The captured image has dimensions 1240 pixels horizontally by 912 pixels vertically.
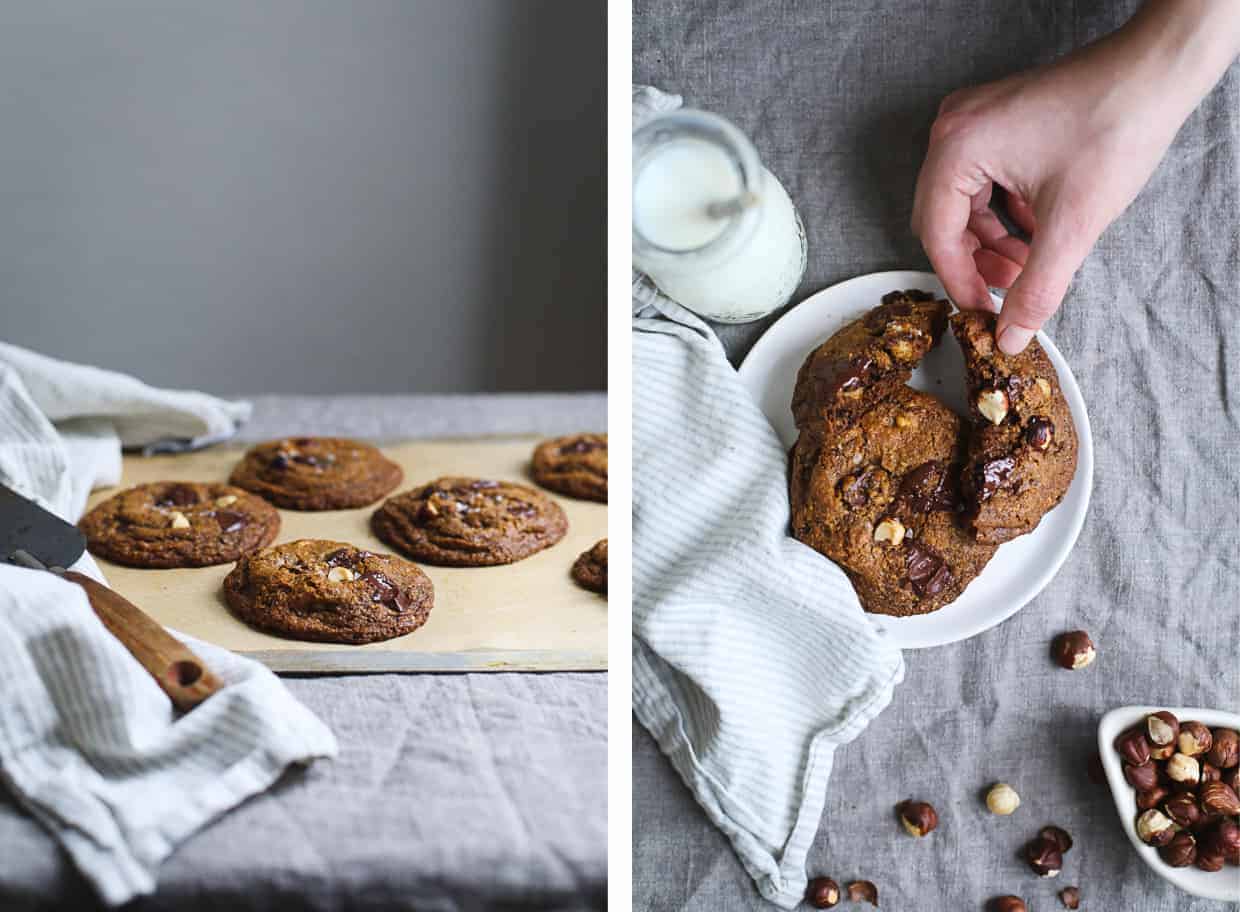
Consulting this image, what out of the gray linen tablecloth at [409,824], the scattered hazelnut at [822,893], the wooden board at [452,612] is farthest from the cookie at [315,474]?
the scattered hazelnut at [822,893]

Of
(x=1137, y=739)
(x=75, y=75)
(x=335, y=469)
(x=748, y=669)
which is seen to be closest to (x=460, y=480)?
(x=335, y=469)

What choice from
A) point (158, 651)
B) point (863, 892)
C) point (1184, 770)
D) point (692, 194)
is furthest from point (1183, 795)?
point (158, 651)

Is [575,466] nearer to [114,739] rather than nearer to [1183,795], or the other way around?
[114,739]

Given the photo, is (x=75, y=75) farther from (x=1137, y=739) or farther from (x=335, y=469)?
(x=1137, y=739)

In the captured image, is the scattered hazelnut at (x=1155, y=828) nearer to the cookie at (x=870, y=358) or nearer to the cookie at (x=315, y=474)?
the cookie at (x=870, y=358)

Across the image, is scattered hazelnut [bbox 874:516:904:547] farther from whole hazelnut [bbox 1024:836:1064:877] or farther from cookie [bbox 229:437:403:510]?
cookie [bbox 229:437:403:510]

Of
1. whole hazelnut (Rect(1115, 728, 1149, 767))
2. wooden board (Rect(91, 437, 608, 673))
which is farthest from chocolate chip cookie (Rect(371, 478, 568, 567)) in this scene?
whole hazelnut (Rect(1115, 728, 1149, 767))
